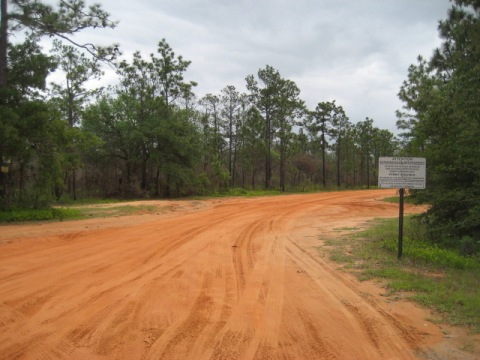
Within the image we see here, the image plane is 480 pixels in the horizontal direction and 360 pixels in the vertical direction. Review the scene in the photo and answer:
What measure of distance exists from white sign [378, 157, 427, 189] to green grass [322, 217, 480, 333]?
1.63 m

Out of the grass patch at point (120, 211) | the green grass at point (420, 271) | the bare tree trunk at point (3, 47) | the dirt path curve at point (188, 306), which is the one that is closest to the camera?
the dirt path curve at point (188, 306)

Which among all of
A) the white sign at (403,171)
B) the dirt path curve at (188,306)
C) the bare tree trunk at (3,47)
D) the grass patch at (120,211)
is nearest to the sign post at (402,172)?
the white sign at (403,171)

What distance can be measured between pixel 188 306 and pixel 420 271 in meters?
4.81

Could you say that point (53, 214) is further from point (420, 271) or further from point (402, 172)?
point (420, 271)

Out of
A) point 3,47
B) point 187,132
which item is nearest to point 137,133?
point 187,132

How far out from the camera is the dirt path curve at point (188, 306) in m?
4.50

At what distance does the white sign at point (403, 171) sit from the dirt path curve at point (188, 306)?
2.39 meters

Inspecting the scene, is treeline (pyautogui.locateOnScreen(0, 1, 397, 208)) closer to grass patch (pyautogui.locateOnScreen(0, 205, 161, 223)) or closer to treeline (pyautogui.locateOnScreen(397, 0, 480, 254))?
grass patch (pyautogui.locateOnScreen(0, 205, 161, 223))

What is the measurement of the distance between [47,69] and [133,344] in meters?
16.5

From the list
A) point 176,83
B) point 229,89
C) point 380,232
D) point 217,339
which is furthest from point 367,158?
point 217,339

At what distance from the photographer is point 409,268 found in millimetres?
8258

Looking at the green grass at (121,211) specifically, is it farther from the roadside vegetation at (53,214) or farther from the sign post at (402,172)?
the sign post at (402,172)

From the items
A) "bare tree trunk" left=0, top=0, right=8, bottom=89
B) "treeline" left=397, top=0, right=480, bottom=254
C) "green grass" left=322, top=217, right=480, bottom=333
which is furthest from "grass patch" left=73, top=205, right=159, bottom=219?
"treeline" left=397, top=0, right=480, bottom=254

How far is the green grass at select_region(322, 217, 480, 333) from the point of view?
230 inches
